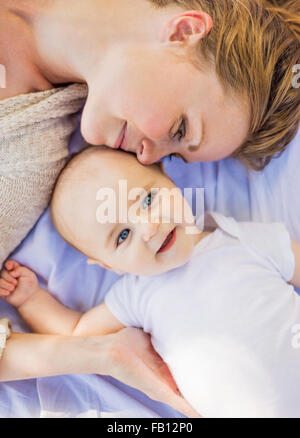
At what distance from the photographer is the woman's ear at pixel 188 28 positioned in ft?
3.05

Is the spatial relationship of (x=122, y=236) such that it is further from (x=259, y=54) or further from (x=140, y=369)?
(x=259, y=54)

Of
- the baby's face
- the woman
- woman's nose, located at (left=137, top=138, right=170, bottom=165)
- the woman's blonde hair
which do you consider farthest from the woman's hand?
the woman's blonde hair

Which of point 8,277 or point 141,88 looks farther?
point 8,277

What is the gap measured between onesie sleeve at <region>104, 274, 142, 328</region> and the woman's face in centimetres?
32

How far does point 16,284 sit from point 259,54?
0.79 meters

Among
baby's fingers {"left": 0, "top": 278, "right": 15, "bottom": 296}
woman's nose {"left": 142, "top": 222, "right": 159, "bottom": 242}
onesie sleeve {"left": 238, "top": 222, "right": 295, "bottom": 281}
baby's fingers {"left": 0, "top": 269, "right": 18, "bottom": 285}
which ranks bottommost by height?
baby's fingers {"left": 0, "top": 278, "right": 15, "bottom": 296}

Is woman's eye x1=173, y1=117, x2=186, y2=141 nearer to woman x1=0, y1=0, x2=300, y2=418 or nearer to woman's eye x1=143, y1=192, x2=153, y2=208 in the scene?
woman x1=0, y1=0, x2=300, y2=418

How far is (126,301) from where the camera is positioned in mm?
1109

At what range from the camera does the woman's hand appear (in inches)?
41.3

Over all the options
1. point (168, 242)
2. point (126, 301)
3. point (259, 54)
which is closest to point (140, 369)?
point (126, 301)

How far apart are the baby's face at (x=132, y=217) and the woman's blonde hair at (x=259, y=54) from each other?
0.84ft

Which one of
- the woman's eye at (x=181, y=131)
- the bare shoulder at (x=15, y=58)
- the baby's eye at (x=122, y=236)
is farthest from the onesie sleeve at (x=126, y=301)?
the bare shoulder at (x=15, y=58)

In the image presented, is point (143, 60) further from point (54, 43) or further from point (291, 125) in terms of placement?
point (291, 125)

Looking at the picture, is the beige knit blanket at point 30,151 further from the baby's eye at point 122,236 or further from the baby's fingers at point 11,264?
the baby's eye at point 122,236
